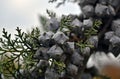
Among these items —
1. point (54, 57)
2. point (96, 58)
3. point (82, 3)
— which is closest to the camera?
point (54, 57)

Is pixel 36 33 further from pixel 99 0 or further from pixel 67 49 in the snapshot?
pixel 99 0

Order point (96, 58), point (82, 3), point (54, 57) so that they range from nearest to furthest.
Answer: point (54, 57)
point (82, 3)
point (96, 58)

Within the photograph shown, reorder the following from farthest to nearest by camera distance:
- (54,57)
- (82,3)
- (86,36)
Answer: (82,3)
(86,36)
(54,57)

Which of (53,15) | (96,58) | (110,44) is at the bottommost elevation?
(96,58)

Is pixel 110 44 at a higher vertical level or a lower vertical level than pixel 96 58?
higher

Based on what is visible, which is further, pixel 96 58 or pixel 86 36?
pixel 96 58

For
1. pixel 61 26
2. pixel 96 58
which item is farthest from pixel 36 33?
pixel 96 58

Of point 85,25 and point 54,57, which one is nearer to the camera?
point 54,57

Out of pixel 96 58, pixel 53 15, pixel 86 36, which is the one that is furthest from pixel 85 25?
pixel 96 58

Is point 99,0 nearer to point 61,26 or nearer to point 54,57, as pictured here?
point 61,26
